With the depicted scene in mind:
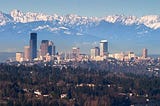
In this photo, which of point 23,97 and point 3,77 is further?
point 3,77

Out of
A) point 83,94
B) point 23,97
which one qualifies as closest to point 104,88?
point 83,94

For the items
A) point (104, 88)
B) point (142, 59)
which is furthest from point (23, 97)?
point (142, 59)

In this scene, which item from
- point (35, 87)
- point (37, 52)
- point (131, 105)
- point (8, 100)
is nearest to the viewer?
point (8, 100)

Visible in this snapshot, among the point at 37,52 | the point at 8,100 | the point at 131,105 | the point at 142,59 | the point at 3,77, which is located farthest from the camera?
the point at 37,52

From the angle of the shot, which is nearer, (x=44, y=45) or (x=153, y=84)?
(x=153, y=84)

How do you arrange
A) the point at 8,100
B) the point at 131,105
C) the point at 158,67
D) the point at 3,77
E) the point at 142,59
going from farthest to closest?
the point at 142,59
the point at 158,67
the point at 3,77
the point at 131,105
the point at 8,100

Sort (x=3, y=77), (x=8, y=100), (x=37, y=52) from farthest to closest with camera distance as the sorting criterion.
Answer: (x=37, y=52) → (x=3, y=77) → (x=8, y=100)

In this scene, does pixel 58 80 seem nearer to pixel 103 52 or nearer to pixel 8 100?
pixel 8 100

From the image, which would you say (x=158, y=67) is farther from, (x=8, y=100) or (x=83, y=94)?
(x=8, y=100)
